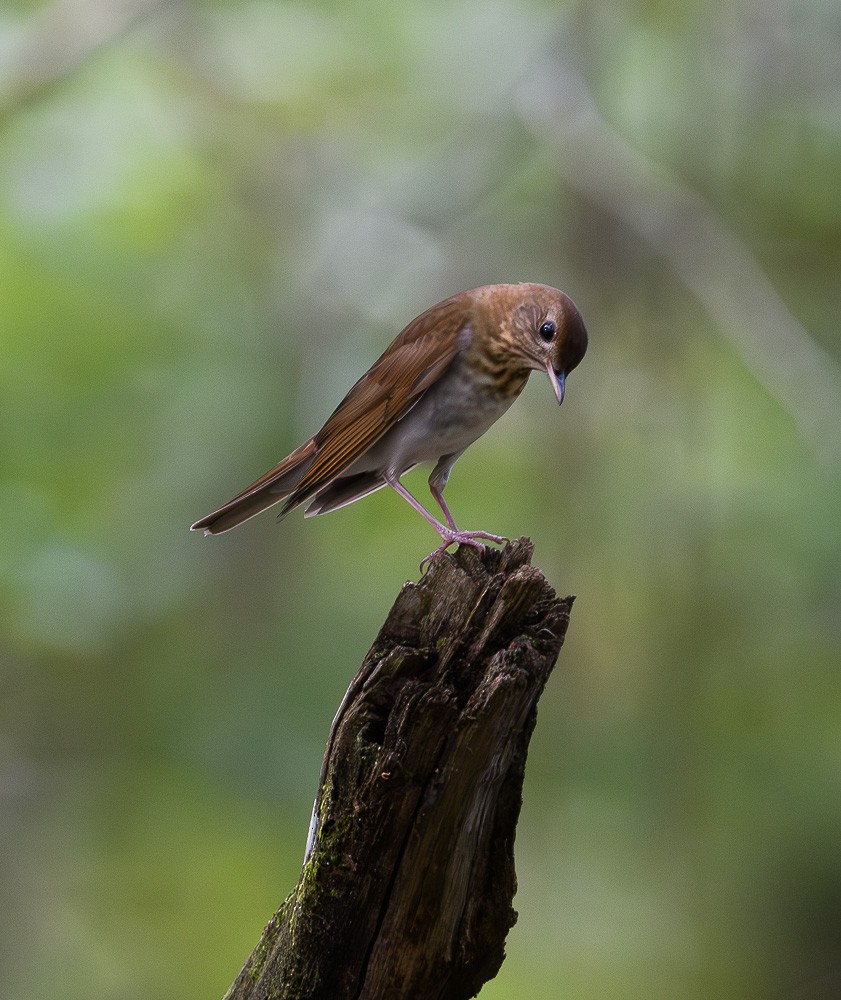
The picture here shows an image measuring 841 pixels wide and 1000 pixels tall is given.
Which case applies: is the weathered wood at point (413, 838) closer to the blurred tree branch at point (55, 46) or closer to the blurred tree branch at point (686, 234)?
the blurred tree branch at point (686, 234)

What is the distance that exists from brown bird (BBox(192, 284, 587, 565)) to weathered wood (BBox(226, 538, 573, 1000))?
3.60ft

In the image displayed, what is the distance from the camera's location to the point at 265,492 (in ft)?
12.4

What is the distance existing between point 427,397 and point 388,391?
130mm

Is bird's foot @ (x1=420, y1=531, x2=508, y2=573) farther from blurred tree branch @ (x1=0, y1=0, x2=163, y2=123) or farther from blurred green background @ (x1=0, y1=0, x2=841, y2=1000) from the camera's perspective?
blurred tree branch @ (x1=0, y1=0, x2=163, y2=123)

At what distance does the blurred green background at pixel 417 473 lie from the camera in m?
6.09

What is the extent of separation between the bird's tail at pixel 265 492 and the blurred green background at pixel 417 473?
6.19 ft

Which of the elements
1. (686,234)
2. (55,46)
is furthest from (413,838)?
(55,46)

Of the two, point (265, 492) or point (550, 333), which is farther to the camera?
point (265, 492)

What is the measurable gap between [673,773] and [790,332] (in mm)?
2357

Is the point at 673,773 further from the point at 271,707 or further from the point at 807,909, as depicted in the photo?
the point at 271,707

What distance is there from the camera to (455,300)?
3.91 metres

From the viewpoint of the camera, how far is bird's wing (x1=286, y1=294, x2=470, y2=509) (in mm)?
3583

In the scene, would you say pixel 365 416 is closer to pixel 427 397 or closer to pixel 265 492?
pixel 427 397

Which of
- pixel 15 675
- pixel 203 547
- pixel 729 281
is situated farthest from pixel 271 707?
pixel 729 281
